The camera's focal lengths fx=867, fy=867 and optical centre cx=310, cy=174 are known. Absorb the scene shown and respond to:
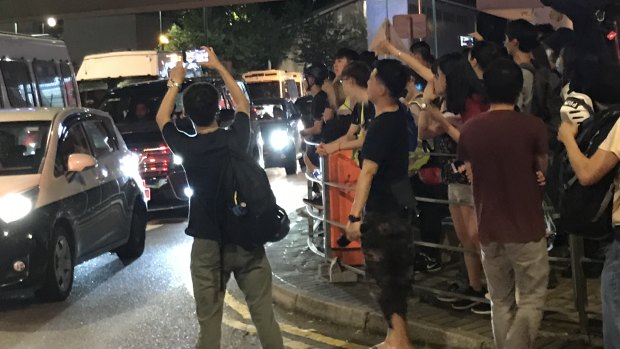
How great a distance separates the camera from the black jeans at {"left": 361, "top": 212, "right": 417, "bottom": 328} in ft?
18.0

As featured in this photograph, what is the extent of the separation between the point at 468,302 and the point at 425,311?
1.12ft

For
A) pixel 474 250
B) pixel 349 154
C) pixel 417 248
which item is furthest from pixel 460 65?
pixel 417 248

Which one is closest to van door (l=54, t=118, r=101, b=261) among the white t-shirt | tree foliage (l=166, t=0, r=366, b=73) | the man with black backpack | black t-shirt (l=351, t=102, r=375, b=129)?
black t-shirt (l=351, t=102, r=375, b=129)

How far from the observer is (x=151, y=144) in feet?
42.4

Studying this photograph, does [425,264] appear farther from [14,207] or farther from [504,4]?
[504,4]

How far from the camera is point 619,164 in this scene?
13.3 feet

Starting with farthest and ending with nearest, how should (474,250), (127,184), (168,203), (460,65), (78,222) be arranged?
(168,203) < (127,184) < (78,222) < (474,250) < (460,65)

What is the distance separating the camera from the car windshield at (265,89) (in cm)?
2798

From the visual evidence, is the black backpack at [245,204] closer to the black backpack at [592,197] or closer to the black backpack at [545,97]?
the black backpack at [592,197]

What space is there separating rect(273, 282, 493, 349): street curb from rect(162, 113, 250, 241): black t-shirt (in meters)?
2.03

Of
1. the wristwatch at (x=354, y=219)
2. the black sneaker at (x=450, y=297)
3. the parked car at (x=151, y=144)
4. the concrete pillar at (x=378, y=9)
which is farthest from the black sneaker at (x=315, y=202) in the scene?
the concrete pillar at (x=378, y=9)

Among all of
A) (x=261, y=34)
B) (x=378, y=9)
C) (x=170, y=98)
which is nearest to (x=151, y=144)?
(x=170, y=98)

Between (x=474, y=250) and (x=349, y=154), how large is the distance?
5.98 ft

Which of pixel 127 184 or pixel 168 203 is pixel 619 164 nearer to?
pixel 127 184
